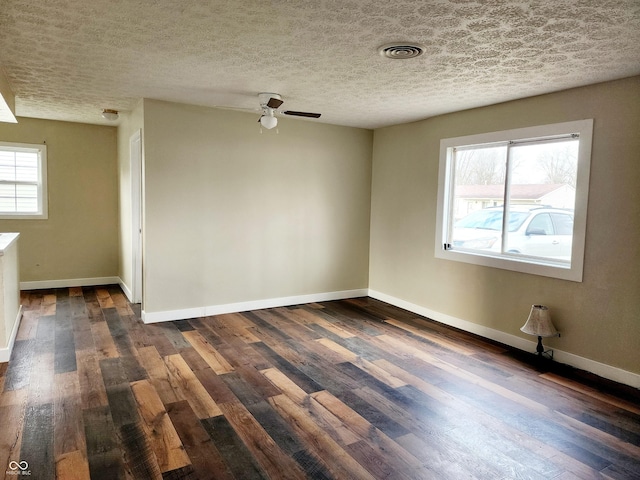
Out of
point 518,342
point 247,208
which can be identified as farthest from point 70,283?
point 518,342

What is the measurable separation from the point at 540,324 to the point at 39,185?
6572mm

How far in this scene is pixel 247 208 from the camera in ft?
16.8

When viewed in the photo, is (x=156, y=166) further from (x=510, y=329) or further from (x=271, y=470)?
(x=510, y=329)

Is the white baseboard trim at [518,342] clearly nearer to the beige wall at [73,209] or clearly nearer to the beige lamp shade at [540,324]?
the beige lamp shade at [540,324]

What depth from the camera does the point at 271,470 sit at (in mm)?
2215

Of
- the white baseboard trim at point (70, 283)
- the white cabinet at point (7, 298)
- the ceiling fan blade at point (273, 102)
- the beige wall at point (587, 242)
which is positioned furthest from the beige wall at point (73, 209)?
the beige wall at point (587, 242)

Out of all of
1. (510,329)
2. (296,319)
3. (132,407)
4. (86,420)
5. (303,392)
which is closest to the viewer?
(86,420)

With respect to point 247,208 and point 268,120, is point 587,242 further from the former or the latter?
point 247,208

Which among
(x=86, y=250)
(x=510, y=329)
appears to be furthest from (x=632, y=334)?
(x=86, y=250)

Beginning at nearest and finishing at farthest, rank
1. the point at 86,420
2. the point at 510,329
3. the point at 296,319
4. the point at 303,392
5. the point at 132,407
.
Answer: the point at 86,420 < the point at 132,407 < the point at 303,392 < the point at 510,329 < the point at 296,319

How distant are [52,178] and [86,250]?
1137 mm

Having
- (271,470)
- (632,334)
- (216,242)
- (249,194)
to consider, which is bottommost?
(271,470)

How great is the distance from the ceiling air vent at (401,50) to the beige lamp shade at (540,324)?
2.41 metres

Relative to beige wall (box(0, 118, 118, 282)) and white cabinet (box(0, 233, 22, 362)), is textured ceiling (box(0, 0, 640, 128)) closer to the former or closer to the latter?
white cabinet (box(0, 233, 22, 362))
